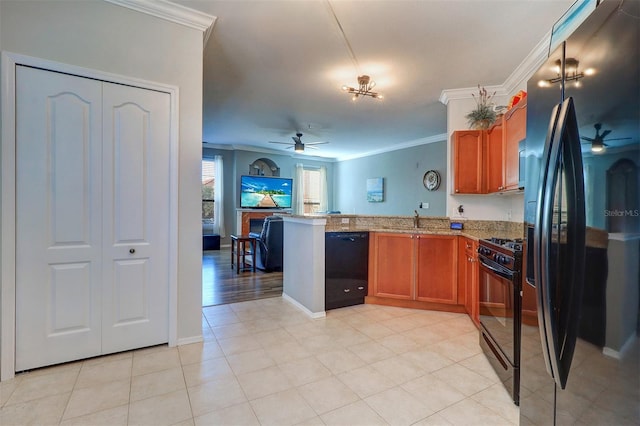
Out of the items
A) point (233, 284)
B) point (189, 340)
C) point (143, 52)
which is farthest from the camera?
point (233, 284)

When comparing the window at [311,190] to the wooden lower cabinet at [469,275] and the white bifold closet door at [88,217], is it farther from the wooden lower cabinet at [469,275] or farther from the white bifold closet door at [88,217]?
the white bifold closet door at [88,217]

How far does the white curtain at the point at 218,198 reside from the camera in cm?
806

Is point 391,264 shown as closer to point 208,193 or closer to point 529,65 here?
point 529,65

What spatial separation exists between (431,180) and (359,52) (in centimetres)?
448

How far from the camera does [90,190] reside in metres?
2.21

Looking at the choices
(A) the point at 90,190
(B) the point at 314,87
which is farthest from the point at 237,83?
(A) the point at 90,190

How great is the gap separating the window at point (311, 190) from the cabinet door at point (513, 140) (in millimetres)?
6913

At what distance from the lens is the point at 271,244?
17.3 ft

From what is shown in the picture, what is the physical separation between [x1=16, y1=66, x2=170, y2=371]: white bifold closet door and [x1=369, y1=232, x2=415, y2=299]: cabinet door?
2250mm

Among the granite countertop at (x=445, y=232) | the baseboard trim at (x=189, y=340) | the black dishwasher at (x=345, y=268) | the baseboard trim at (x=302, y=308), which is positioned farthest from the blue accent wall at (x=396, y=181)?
the baseboard trim at (x=189, y=340)

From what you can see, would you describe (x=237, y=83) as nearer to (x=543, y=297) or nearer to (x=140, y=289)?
(x=140, y=289)

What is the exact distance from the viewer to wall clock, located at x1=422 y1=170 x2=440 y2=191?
6.78 m

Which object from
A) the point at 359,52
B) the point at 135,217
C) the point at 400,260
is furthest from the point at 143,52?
the point at 400,260

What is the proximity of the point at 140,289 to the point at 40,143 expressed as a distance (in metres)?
1.24
